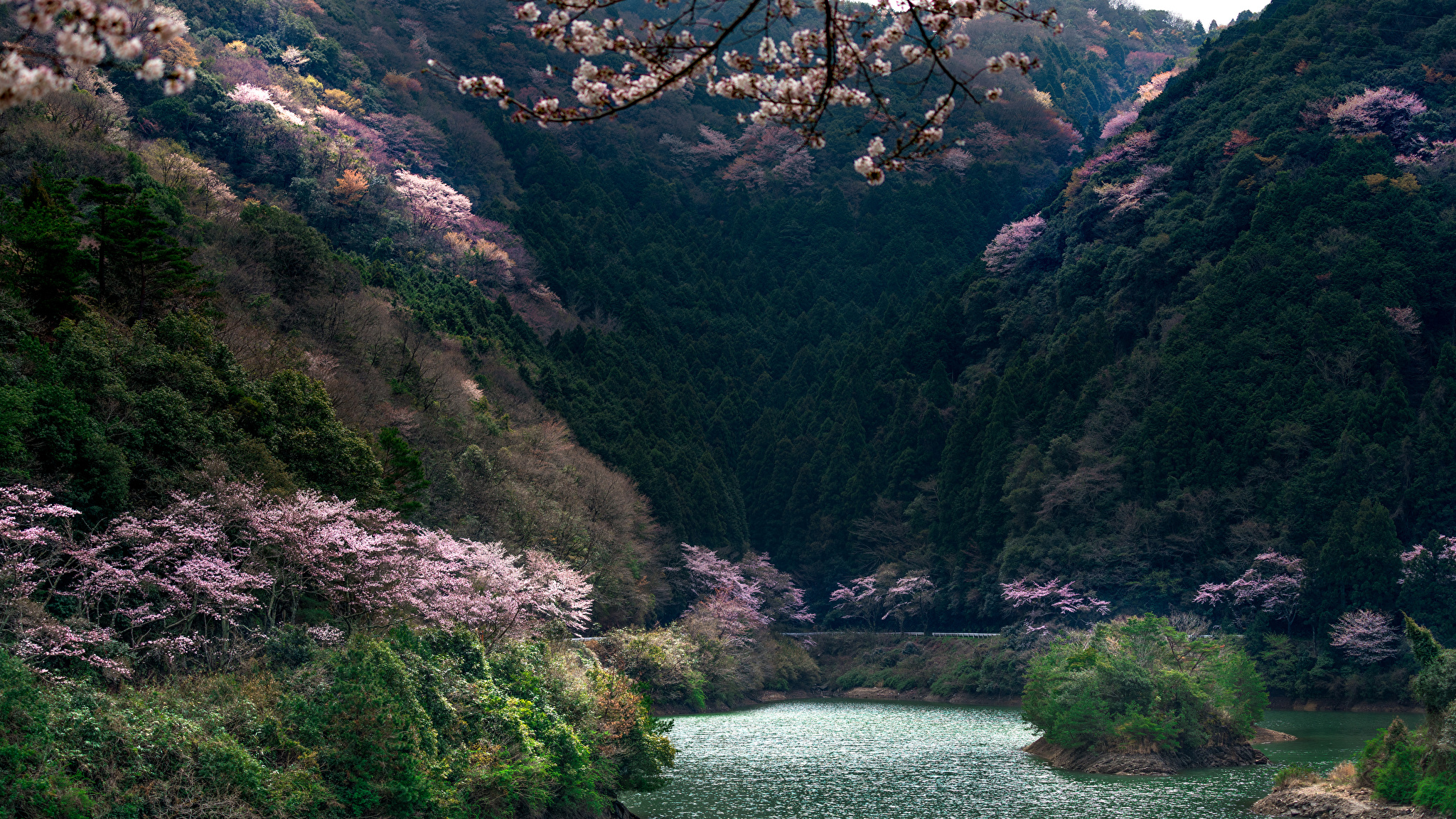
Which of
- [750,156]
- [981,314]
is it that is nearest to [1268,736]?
[981,314]

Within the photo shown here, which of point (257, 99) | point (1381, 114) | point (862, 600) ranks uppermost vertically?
point (1381, 114)

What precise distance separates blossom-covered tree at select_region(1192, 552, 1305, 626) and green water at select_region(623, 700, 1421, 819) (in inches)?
200

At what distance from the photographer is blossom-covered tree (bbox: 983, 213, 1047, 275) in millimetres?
75688

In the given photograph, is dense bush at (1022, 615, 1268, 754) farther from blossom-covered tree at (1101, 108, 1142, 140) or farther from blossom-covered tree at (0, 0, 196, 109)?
blossom-covered tree at (1101, 108, 1142, 140)

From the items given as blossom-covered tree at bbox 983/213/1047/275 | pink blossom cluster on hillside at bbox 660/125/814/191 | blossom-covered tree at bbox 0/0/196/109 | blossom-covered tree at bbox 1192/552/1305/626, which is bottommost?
blossom-covered tree at bbox 0/0/196/109

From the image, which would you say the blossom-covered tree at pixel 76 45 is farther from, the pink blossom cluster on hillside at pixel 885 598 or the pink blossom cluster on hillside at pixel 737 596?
the pink blossom cluster on hillside at pixel 885 598

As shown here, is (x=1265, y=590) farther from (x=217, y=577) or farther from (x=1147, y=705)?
(x=217, y=577)

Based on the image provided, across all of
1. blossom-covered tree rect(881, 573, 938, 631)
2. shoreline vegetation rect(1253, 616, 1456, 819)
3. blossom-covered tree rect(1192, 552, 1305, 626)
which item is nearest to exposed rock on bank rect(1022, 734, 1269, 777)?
shoreline vegetation rect(1253, 616, 1456, 819)

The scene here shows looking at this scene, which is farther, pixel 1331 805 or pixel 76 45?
pixel 1331 805

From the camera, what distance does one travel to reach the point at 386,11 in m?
93.3

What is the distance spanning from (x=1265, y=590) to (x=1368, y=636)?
4.65 m

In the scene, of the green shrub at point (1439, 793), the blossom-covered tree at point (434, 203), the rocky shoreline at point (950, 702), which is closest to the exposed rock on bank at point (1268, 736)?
the rocky shoreline at point (950, 702)

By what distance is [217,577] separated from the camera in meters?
17.9

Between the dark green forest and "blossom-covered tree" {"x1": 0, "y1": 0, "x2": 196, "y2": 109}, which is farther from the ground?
the dark green forest
